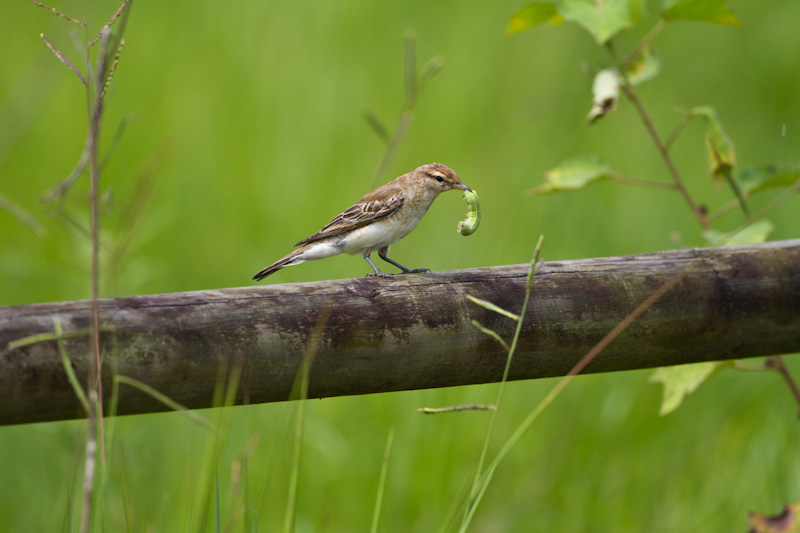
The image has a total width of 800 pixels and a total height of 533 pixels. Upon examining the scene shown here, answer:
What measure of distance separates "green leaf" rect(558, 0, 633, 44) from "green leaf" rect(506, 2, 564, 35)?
3.4 inches

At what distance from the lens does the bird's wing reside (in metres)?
3.07

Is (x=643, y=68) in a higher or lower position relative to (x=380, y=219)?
higher

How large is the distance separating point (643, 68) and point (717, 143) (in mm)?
383

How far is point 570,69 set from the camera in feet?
25.5

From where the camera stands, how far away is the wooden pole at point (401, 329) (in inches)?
58.6

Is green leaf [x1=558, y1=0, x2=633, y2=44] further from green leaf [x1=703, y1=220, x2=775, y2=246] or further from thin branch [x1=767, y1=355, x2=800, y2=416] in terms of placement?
thin branch [x1=767, y1=355, x2=800, y2=416]

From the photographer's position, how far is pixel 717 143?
2.60 m

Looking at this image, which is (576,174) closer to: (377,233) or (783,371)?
(377,233)

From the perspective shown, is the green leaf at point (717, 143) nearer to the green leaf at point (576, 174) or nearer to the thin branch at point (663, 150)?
the thin branch at point (663, 150)

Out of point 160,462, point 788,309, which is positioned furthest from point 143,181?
point 160,462

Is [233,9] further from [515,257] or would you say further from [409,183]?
[409,183]

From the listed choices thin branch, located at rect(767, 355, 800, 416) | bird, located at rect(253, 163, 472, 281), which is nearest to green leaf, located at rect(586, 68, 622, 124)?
bird, located at rect(253, 163, 472, 281)

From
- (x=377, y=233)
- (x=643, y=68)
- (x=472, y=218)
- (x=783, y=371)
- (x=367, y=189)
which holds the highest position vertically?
(x=367, y=189)

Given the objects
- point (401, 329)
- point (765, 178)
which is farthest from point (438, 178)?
point (401, 329)
